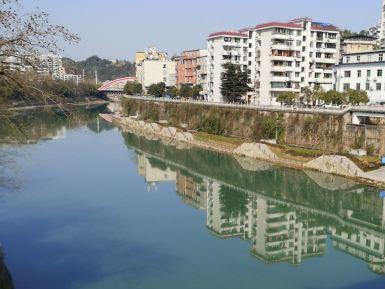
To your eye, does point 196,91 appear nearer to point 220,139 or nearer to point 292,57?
point 292,57

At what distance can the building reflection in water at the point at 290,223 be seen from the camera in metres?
15.9

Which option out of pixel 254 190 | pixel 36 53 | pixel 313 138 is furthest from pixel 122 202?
pixel 36 53

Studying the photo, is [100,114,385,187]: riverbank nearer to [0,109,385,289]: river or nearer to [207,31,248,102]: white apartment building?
[0,109,385,289]: river

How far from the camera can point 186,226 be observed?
61.5 feet

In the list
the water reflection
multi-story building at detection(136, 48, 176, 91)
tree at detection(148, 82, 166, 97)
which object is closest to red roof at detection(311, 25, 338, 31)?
the water reflection

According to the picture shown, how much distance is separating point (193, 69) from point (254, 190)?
127 ft

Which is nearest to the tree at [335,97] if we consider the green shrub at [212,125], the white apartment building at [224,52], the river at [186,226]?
the river at [186,226]

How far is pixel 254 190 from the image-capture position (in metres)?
24.7

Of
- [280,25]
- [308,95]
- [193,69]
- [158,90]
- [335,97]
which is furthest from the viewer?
[158,90]

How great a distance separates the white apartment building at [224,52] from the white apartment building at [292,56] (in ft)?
20.9

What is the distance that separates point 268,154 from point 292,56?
15.4 meters

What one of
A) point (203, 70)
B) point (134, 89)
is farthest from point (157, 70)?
point (203, 70)

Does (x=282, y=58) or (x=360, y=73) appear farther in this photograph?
(x=282, y=58)

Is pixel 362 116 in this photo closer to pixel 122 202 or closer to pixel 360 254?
pixel 360 254
